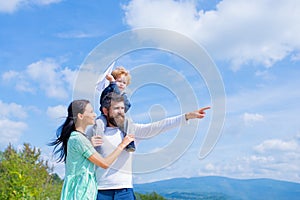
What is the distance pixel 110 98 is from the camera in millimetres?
3352

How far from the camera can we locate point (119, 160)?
10.7 ft

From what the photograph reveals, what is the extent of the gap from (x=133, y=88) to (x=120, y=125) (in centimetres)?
44

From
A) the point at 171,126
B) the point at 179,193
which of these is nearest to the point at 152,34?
the point at 171,126

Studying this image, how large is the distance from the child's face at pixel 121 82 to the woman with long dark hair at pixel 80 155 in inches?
13.4

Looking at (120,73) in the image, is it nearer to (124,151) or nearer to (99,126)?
(99,126)

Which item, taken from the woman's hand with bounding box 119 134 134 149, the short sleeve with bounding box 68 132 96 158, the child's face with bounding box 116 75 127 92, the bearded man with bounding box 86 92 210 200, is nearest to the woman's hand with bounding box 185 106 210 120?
the bearded man with bounding box 86 92 210 200

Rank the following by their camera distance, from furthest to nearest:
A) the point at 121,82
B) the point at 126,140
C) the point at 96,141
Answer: the point at 121,82 → the point at 96,141 → the point at 126,140

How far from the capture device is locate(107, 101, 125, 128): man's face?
131 inches

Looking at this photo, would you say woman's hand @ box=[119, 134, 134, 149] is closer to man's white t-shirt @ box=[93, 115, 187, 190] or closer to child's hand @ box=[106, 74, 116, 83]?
man's white t-shirt @ box=[93, 115, 187, 190]

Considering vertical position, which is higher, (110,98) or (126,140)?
(110,98)

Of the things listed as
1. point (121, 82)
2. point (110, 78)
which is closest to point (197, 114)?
point (121, 82)

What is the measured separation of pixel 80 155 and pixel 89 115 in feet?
0.97

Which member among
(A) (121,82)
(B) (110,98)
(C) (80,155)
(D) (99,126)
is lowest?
(C) (80,155)

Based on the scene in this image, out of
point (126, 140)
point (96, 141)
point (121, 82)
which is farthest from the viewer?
point (121, 82)
